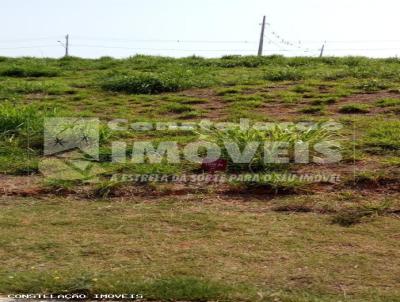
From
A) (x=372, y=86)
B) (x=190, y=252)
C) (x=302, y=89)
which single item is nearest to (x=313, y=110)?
(x=302, y=89)

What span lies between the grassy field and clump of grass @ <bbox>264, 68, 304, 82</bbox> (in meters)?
0.98

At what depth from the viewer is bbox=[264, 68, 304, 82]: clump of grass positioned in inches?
380

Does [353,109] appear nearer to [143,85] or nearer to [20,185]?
[143,85]

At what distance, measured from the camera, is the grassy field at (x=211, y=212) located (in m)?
3.37

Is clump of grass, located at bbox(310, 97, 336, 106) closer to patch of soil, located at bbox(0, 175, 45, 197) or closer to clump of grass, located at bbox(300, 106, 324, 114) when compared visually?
clump of grass, located at bbox(300, 106, 324, 114)

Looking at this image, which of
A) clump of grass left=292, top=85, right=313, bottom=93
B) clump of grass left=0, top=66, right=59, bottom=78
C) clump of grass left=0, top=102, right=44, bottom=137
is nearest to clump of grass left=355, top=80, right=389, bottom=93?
clump of grass left=292, top=85, right=313, bottom=93

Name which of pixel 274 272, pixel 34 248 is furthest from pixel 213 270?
pixel 34 248

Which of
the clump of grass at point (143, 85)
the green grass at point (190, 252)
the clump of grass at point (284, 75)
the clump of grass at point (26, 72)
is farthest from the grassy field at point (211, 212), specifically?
the clump of grass at point (26, 72)

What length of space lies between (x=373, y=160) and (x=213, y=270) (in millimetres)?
2629

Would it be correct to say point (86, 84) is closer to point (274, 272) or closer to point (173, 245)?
point (173, 245)

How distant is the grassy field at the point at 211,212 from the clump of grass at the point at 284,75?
98 centimetres

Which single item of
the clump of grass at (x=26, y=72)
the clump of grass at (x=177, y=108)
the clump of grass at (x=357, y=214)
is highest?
the clump of grass at (x=26, y=72)

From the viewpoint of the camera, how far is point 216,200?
4.84 m

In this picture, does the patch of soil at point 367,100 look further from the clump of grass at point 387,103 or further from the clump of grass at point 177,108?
the clump of grass at point 177,108
